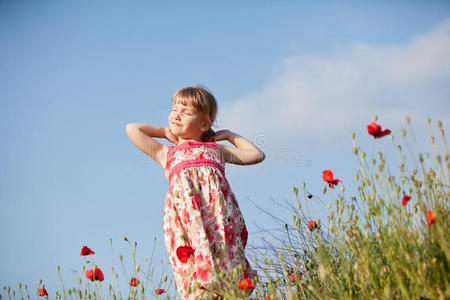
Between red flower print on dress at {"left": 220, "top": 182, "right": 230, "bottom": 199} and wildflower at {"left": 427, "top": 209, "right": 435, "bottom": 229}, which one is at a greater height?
red flower print on dress at {"left": 220, "top": 182, "right": 230, "bottom": 199}

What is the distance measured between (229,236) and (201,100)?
1.03 meters

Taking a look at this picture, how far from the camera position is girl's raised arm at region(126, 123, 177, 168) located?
3.21 metres

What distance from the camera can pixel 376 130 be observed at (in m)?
2.13

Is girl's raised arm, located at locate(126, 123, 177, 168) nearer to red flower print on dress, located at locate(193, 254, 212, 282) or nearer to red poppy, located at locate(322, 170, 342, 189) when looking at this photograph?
red flower print on dress, located at locate(193, 254, 212, 282)

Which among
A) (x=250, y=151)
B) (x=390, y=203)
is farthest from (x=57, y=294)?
(x=390, y=203)

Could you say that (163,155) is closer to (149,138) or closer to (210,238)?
(149,138)

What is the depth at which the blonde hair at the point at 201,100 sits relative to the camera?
3201 millimetres

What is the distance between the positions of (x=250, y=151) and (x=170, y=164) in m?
0.61

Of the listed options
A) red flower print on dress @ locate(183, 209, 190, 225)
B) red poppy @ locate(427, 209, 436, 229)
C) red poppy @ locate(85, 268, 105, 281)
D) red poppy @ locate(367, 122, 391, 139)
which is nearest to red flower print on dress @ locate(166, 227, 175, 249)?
red flower print on dress @ locate(183, 209, 190, 225)

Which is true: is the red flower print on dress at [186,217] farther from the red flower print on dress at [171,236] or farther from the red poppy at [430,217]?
the red poppy at [430,217]

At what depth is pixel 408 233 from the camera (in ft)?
6.51

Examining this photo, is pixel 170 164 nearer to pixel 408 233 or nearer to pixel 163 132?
pixel 163 132

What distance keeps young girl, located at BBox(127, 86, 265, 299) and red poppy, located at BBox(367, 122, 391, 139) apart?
1002 millimetres

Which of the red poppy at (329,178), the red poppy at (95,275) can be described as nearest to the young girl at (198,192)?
the red poppy at (95,275)
